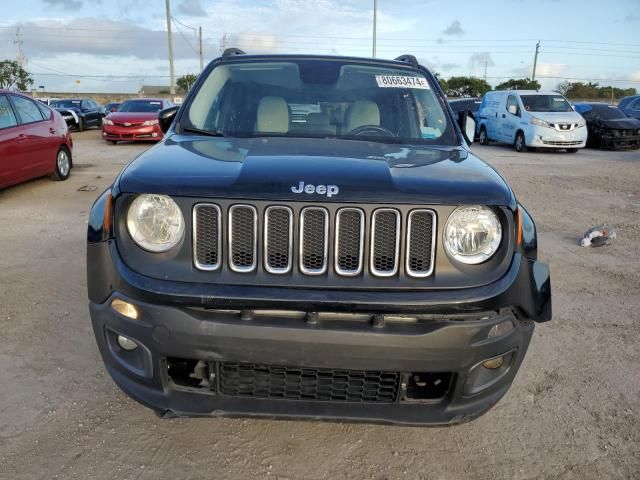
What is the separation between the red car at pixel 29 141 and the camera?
7531 millimetres

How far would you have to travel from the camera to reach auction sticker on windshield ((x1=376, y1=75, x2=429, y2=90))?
3.47 meters

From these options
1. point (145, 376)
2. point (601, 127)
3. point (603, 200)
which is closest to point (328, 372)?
→ point (145, 376)

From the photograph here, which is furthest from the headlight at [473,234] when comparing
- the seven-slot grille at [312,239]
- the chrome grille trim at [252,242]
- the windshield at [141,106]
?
the windshield at [141,106]

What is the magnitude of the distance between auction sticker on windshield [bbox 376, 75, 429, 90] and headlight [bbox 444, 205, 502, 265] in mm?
1601

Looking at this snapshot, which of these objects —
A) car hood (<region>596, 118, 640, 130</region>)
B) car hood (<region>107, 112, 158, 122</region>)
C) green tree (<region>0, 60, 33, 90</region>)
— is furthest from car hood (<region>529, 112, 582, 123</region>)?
green tree (<region>0, 60, 33, 90</region>)

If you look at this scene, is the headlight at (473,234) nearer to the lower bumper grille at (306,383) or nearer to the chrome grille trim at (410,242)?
the chrome grille trim at (410,242)

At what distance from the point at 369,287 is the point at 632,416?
5.68 ft

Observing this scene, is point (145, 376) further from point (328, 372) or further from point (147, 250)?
point (328, 372)

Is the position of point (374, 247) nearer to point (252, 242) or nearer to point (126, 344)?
point (252, 242)

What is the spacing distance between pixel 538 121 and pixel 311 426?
14506mm

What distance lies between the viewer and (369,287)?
2027 millimetres

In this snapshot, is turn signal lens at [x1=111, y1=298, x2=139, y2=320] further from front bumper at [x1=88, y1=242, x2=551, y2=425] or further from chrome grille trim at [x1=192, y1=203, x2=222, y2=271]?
chrome grille trim at [x1=192, y1=203, x2=222, y2=271]

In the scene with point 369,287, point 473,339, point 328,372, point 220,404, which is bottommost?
point 220,404

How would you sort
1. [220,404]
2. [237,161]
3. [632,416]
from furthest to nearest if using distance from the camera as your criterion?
[632,416] < [237,161] < [220,404]
